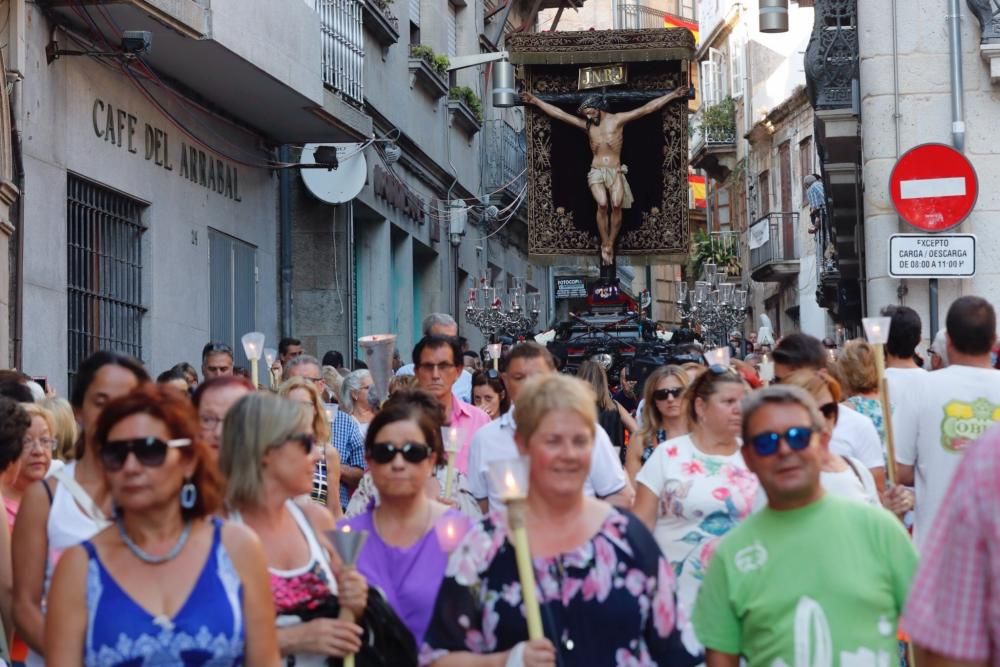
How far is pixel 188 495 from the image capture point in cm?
492

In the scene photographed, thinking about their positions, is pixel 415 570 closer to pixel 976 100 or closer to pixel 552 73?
pixel 976 100

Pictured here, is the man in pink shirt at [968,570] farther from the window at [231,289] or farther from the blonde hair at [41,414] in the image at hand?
the window at [231,289]

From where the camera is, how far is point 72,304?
1484cm

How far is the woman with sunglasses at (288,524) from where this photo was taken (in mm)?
5266

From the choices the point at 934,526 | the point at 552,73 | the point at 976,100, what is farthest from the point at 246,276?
the point at 934,526

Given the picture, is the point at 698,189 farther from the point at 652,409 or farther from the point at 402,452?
the point at 402,452

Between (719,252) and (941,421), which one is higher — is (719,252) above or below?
above

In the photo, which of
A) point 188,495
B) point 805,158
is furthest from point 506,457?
point 805,158

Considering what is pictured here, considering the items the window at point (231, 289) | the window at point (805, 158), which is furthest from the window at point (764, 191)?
the window at point (231, 289)

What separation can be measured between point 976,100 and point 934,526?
13.1 m

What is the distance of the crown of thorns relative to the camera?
22.3 metres

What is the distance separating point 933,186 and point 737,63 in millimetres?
39908

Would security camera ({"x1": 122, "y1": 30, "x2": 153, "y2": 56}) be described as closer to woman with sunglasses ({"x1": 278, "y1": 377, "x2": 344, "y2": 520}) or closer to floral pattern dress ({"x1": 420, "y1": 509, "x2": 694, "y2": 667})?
woman with sunglasses ({"x1": 278, "y1": 377, "x2": 344, "y2": 520})

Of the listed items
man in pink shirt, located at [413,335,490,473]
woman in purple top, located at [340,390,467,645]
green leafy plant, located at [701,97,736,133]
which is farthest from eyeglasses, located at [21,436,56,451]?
green leafy plant, located at [701,97,736,133]
